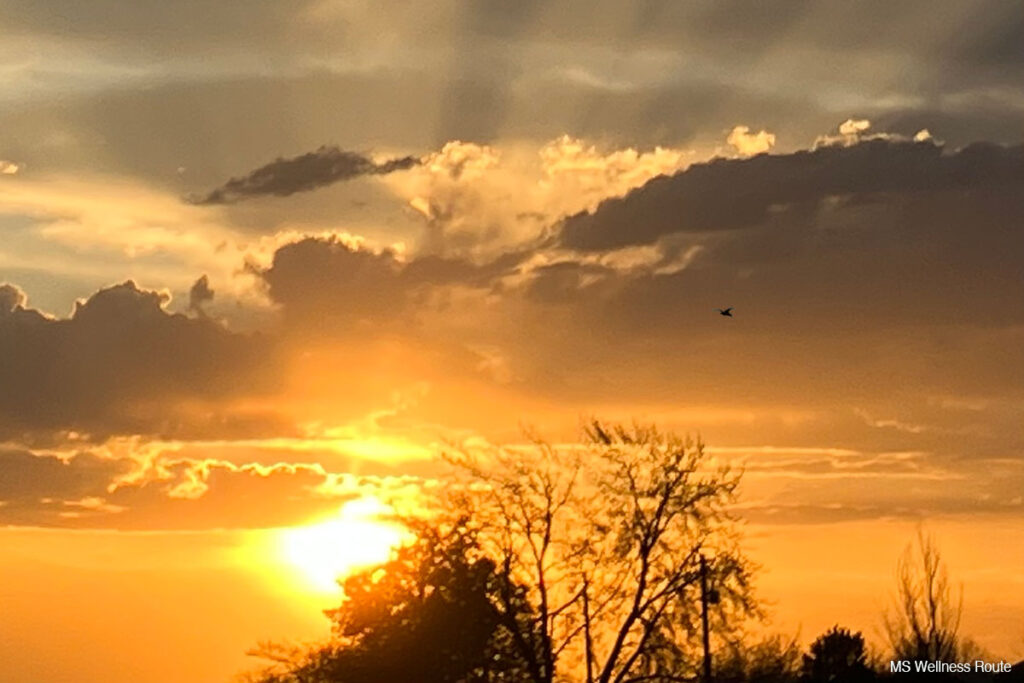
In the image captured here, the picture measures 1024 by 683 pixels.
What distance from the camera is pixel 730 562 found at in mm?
72375

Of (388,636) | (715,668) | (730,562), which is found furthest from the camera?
(715,668)

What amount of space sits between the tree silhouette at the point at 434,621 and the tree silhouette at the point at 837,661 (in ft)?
58.9

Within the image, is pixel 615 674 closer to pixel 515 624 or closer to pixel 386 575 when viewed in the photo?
pixel 515 624

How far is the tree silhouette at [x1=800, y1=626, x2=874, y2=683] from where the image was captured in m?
82.2

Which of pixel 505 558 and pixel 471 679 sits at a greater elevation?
pixel 505 558

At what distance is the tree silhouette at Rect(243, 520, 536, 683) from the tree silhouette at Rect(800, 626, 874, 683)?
17958 millimetres

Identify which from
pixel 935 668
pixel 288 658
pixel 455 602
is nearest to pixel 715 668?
pixel 935 668

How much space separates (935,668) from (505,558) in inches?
916

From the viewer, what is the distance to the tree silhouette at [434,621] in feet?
249

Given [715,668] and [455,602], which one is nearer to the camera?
[455,602]

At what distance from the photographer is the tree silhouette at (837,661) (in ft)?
270

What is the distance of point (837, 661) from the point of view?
85.2 meters

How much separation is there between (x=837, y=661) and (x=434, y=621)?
2324 cm

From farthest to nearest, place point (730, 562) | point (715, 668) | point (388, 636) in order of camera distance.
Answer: point (715, 668) → point (388, 636) → point (730, 562)
